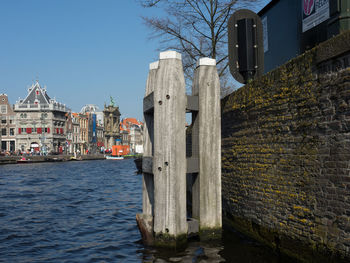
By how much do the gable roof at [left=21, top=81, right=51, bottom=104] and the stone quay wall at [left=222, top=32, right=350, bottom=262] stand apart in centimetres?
8789

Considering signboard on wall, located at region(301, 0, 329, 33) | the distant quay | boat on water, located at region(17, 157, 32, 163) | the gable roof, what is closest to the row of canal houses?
the gable roof

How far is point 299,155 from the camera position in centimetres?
623

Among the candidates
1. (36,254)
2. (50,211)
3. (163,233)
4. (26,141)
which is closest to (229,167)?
(163,233)

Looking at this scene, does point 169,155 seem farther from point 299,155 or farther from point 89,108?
point 89,108

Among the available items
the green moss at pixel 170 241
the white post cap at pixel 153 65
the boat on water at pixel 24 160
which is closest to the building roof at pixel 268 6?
the white post cap at pixel 153 65

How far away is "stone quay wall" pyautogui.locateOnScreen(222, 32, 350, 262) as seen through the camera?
5168 millimetres

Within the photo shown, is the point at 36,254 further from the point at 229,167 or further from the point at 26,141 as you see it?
the point at 26,141

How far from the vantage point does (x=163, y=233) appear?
664 cm

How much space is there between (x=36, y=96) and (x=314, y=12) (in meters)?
89.7

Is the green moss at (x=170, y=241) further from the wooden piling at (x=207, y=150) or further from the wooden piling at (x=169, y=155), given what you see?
the wooden piling at (x=207, y=150)

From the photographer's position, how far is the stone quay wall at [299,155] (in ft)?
17.0

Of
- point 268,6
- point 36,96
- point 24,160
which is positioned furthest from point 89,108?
point 268,6

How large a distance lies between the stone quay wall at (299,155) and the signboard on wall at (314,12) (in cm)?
158

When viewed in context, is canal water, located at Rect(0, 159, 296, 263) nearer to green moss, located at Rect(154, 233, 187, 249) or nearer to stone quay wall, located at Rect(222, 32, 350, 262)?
green moss, located at Rect(154, 233, 187, 249)
